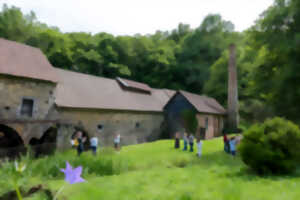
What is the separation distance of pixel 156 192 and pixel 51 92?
1406 centimetres

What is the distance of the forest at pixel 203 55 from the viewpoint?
17.1 m

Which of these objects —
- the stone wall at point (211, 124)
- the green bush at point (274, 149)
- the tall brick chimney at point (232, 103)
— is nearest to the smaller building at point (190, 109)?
the stone wall at point (211, 124)

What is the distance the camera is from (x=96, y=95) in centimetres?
2195

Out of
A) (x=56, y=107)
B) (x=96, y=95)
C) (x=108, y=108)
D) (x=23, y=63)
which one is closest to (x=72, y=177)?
(x=56, y=107)

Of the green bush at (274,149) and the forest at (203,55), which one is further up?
the forest at (203,55)

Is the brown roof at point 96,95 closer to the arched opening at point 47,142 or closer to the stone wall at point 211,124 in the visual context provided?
the arched opening at point 47,142

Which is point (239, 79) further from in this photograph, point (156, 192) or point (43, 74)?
point (156, 192)

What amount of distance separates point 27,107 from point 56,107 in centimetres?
208

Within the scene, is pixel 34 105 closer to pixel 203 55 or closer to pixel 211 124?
pixel 211 124

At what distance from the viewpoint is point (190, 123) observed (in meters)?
24.0

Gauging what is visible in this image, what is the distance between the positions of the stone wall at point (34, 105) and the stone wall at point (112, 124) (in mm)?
1211

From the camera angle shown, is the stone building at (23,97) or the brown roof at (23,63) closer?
the stone building at (23,97)

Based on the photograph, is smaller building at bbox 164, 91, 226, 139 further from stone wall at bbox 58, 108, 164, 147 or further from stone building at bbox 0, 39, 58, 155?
stone building at bbox 0, 39, 58, 155

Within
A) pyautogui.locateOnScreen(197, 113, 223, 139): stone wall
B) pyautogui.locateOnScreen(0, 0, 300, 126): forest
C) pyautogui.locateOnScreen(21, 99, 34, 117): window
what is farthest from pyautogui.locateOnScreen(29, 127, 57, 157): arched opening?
pyautogui.locateOnScreen(0, 0, 300, 126): forest
